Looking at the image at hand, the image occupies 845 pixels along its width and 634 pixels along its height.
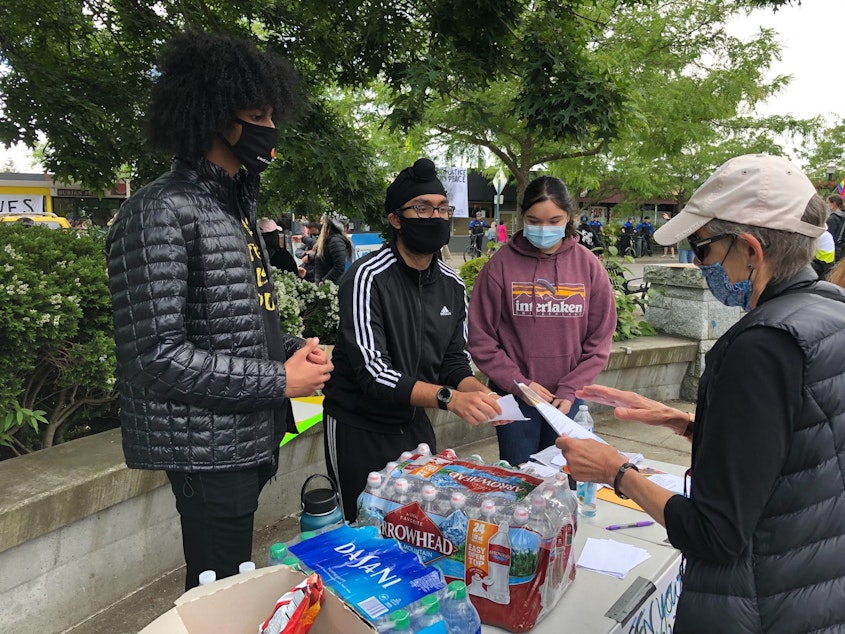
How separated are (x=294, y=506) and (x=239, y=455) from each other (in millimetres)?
2397

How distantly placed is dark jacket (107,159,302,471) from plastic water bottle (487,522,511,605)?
735 millimetres

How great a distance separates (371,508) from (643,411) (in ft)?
2.99

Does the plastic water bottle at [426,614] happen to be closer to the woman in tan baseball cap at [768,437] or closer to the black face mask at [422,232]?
the woman in tan baseball cap at [768,437]

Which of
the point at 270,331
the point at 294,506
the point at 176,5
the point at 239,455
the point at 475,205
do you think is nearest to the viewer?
the point at 239,455

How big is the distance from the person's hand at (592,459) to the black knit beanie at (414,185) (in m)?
1.23

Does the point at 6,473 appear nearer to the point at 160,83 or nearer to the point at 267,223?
the point at 160,83

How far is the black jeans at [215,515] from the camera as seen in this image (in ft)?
5.92

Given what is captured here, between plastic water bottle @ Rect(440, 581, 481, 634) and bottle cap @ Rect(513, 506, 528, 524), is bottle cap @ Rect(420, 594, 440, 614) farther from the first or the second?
bottle cap @ Rect(513, 506, 528, 524)

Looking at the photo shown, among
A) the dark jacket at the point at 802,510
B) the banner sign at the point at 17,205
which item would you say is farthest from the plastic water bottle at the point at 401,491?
the banner sign at the point at 17,205

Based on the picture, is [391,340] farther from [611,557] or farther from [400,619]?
[400,619]

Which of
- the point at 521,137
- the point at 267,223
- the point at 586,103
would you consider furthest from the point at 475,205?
the point at 586,103

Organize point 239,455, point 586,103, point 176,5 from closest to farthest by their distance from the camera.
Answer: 1. point 239,455
2. point 586,103
3. point 176,5

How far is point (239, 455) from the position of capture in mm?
1810

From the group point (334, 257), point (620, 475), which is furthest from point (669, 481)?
point (334, 257)
